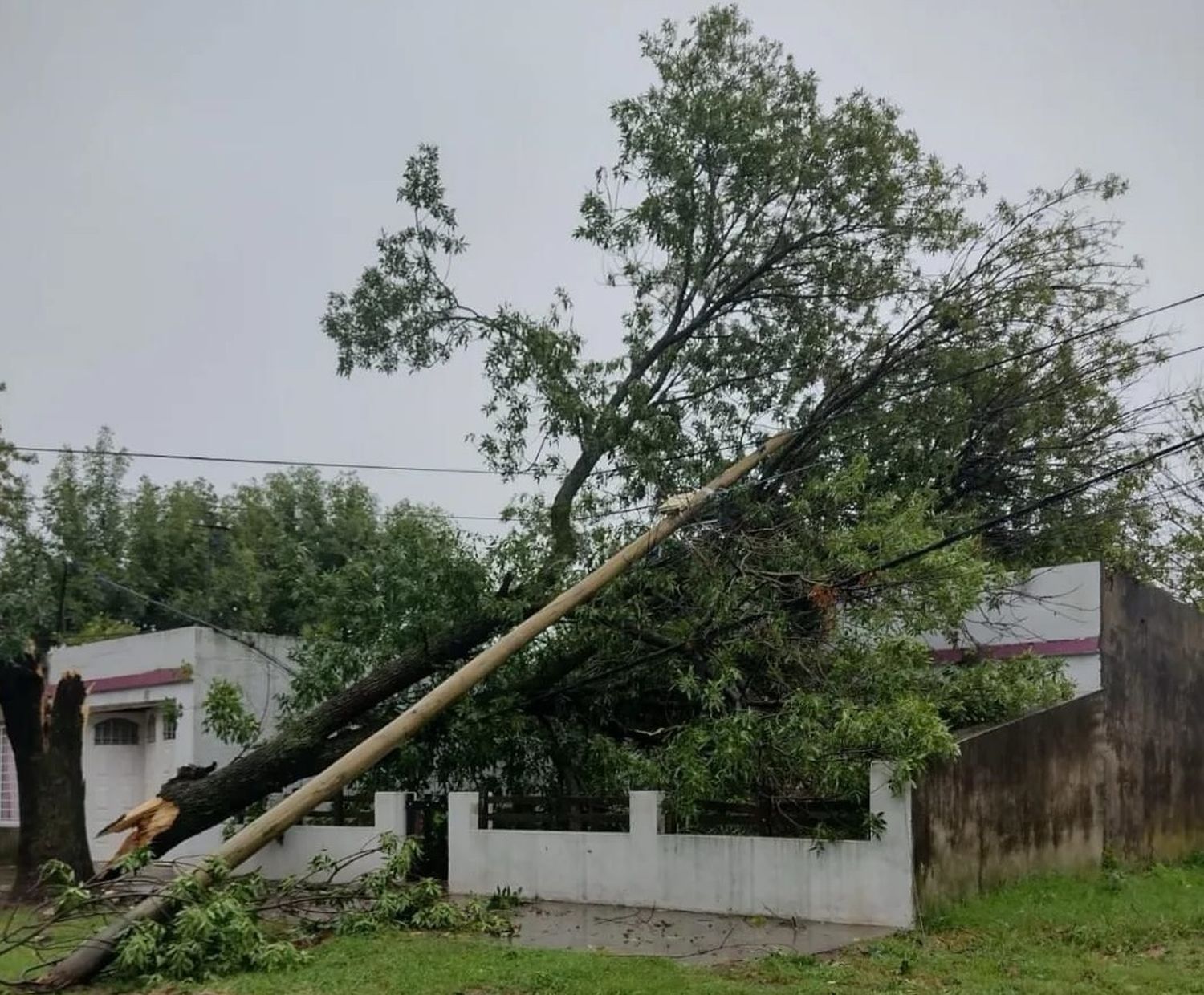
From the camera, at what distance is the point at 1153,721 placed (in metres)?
14.2

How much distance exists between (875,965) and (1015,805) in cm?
331

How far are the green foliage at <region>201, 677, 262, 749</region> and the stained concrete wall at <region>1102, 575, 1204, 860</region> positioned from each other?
9.74m

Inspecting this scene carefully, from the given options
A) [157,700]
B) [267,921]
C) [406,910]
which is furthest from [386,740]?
[157,700]

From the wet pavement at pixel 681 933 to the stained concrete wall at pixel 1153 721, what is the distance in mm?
4631

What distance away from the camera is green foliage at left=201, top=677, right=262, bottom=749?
1492 centimetres

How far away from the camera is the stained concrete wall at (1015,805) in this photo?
10258mm

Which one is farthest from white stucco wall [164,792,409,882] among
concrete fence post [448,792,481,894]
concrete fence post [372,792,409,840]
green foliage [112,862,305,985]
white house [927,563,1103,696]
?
white house [927,563,1103,696]

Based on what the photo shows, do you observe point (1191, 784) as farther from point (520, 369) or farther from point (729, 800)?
point (520, 369)

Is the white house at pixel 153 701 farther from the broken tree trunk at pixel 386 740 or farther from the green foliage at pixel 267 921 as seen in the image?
the green foliage at pixel 267 921

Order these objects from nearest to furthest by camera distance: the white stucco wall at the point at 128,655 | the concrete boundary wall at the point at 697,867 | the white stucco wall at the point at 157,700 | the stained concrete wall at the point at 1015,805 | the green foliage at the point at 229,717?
the concrete boundary wall at the point at 697,867
the stained concrete wall at the point at 1015,805
the green foliage at the point at 229,717
the white stucco wall at the point at 157,700
the white stucco wall at the point at 128,655

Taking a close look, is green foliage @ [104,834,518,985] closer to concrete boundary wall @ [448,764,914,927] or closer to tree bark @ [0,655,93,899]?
concrete boundary wall @ [448,764,914,927]

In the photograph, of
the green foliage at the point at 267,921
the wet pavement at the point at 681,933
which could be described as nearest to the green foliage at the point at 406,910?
the green foliage at the point at 267,921

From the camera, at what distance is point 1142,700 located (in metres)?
14.0

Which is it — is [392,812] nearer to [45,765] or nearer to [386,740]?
[386,740]
